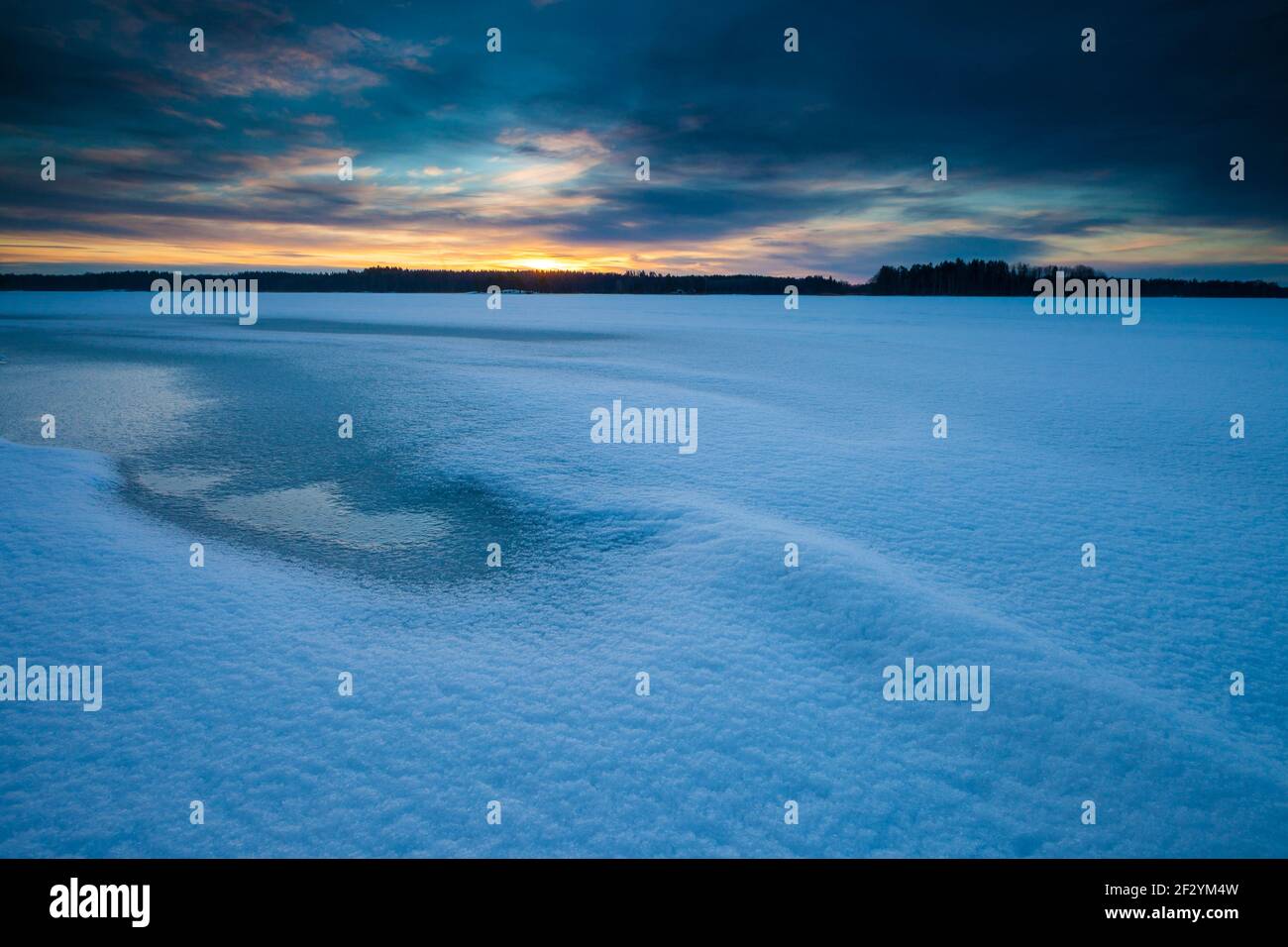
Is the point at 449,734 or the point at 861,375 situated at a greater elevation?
the point at 861,375

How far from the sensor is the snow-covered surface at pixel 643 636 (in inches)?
107

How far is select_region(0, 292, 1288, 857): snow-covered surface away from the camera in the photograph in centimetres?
272

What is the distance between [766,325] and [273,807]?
3098 centimetres

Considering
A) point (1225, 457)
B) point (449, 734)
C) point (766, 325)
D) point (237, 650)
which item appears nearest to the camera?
point (449, 734)

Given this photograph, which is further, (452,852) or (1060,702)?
(1060,702)

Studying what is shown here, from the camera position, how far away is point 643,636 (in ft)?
13.3

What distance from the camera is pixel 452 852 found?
252 cm
